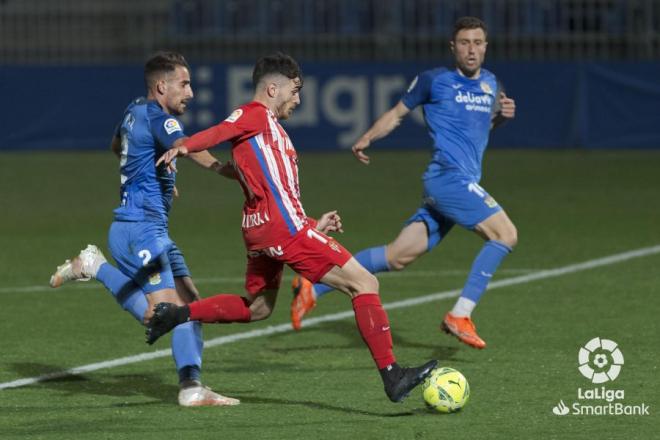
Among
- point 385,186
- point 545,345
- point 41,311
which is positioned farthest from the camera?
point 385,186

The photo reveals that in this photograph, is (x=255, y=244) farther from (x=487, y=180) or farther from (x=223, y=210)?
(x=487, y=180)

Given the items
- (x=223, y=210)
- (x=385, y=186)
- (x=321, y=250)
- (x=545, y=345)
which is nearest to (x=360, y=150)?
(x=545, y=345)

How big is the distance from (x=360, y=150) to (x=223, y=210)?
7.59 m

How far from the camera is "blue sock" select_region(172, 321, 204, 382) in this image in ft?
24.1

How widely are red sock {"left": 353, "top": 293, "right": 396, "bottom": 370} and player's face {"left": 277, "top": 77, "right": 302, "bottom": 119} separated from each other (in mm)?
1058

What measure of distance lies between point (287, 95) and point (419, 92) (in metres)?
2.33

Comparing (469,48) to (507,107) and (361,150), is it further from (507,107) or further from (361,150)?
(361,150)

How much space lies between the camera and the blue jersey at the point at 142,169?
7422 mm

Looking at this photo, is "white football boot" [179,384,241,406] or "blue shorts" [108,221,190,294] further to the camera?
"blue shorts" [108,221,190,294]

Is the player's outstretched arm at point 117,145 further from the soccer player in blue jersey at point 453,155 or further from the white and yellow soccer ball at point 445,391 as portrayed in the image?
the white and yellow soccer ball at point 445,391

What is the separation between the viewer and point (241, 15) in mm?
23406

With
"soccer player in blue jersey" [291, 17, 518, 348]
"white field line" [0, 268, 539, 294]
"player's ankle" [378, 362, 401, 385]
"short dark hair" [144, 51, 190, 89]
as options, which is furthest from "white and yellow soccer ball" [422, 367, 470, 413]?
"white field line" [0, 268, 539, 294]

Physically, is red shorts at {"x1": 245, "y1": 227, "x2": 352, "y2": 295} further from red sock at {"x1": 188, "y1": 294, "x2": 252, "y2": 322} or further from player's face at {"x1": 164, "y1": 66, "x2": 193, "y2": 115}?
player's face at {"x1": 164, "y1": 66, "x2": 193, "y2": 115}

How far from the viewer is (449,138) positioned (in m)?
9.41
